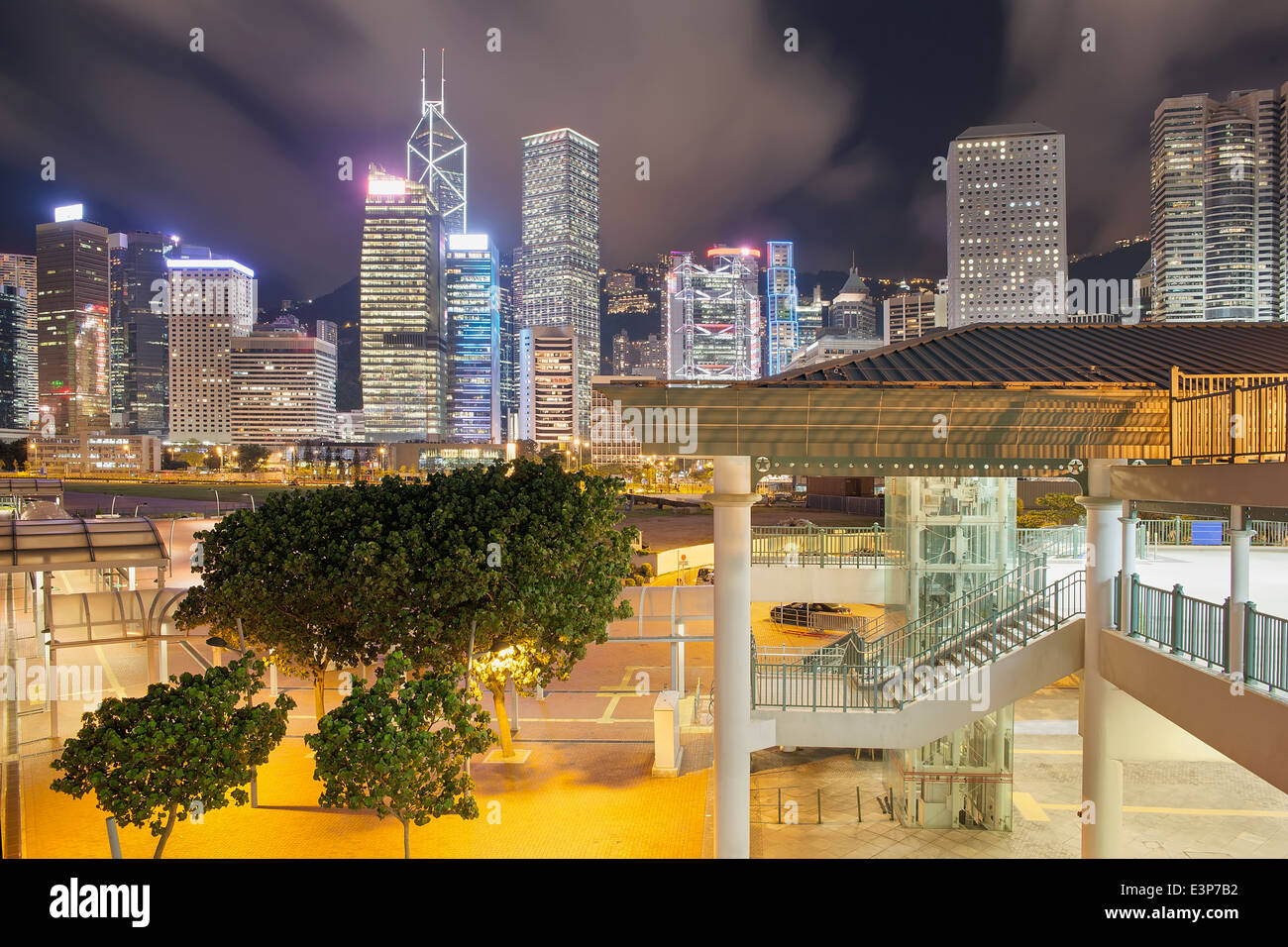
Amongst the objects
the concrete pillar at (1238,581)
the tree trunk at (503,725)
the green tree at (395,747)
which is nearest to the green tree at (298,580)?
the tree trunk at (503,725)

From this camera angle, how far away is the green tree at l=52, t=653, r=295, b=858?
9344mm

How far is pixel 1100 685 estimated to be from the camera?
412 inches

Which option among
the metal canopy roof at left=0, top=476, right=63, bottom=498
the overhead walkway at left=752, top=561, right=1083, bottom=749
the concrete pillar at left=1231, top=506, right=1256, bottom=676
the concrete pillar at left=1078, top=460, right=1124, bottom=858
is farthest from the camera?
the metal canopy roof at left=0, top=476, right=63, bottom=498

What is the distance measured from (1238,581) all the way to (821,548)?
11522mm

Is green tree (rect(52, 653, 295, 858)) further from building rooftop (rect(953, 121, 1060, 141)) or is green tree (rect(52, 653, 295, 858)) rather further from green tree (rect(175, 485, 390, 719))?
building rooftop (rect(953, 121, 1060, 141))

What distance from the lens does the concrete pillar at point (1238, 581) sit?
761 centimetres

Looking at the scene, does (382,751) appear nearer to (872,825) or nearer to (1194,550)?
(872,825)

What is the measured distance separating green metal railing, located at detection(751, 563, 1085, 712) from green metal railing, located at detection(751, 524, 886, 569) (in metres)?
6.42

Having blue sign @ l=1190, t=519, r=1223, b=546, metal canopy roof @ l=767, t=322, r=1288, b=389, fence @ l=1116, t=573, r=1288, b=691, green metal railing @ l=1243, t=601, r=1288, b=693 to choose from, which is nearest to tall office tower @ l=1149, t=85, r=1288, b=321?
blue sign @ l=1190, t=519, r=1223, b=546

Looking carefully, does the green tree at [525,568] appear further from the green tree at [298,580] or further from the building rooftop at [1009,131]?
the building rooftop at [1009,131]

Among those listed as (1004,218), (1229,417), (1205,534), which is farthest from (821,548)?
(1004,218)

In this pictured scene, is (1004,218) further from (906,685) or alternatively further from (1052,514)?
(906,685)

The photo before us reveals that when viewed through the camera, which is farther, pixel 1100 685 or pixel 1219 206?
pixel 1219 206
